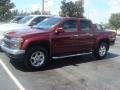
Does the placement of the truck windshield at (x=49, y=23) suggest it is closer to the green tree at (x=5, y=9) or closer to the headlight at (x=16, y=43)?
the headlight at (x=16, y=43)

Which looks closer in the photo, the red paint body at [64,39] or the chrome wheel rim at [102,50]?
the red paint body at [64,39]

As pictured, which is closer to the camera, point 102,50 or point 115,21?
point 102,50

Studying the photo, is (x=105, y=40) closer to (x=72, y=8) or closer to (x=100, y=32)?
(x=100, y=32)

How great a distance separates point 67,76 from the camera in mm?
8797

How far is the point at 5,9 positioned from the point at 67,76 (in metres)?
36.4

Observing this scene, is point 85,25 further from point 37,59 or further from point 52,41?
point 37,59

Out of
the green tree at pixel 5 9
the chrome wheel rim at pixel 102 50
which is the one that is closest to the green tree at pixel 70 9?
the green tree at pixel 5 9

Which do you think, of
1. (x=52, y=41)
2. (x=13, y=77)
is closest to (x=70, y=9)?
(x=52, y=41)

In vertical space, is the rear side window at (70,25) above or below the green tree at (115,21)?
above

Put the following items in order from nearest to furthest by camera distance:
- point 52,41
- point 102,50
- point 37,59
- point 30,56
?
point 30,56, point 37,59, point 52,41, point 102,50

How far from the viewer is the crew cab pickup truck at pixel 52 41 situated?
924 cm

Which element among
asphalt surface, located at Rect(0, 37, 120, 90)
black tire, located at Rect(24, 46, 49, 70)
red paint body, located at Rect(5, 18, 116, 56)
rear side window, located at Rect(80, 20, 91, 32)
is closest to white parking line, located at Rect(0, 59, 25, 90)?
asphalt surface, located at Rect(0, 37, 120, 90)

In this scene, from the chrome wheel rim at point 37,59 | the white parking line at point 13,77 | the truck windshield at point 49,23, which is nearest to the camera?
the white parking line at point 13,77

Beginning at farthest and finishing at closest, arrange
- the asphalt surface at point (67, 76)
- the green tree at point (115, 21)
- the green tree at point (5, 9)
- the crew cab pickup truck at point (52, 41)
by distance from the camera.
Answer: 1. the green tree at point (115, 21)
2. the green tree at point (5, 9)
3. the crew cab pickup truck at point (52, 41)
4. the asphalt surface at point (67, 76)
